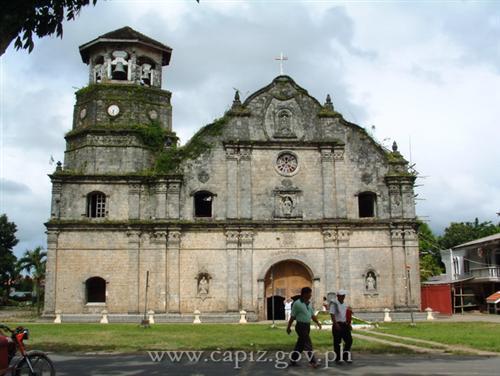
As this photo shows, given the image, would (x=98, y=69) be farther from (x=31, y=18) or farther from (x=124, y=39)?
(x=31, y=18)

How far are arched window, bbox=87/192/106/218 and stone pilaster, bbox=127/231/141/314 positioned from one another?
1.98m

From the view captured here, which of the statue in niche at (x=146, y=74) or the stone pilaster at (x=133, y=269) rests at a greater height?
the statue in niche at (x=146, y=74)

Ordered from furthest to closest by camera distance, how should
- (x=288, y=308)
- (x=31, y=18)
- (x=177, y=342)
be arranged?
1. (x=288, y=308)
2. (x=177, y=342)
3. (x=31, y=18)

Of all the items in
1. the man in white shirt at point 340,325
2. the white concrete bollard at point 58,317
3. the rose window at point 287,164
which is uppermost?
the rose window at point 287,164

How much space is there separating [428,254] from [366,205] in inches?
1124

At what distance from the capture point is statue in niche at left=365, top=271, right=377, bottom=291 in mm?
29766

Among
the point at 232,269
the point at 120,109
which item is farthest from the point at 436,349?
the point at 120,109

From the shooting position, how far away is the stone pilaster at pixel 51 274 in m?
28.4

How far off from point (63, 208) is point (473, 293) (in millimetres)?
28268

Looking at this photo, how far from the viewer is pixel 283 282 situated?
30281 millimetres

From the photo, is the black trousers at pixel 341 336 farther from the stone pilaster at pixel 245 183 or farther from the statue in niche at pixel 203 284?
the stone pilaster at pixel 245 183

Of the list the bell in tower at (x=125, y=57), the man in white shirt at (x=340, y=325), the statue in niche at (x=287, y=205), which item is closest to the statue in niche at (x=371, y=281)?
the statue in niche at (x=287, y=205)

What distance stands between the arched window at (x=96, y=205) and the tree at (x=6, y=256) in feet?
97.5

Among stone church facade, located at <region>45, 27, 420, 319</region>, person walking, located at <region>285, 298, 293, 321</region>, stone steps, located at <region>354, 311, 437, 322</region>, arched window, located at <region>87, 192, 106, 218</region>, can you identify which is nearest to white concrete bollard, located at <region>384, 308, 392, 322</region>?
stone steps, located at <region>354, 311, 437, 322</region>
